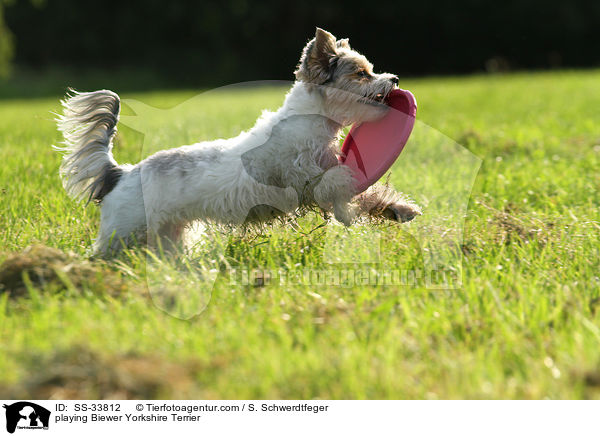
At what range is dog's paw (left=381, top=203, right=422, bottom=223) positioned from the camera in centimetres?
497

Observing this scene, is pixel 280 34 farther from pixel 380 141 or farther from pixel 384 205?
pixel 384 205

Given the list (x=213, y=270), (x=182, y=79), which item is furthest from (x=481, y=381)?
(x=182, y=79)

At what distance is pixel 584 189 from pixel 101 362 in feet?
16.7

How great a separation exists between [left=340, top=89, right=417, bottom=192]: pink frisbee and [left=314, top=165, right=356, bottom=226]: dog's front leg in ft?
0.31

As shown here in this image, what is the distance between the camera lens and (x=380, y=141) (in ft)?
16.3

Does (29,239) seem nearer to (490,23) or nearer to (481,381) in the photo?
(481,381)

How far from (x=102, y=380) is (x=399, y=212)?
9.28 feet

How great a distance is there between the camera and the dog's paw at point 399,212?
16.3ft

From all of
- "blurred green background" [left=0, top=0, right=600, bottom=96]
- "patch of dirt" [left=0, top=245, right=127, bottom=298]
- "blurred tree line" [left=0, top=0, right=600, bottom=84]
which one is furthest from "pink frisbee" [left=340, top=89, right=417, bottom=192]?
"blurred tree line" [left=0, top=0, right=600, bottom=84]

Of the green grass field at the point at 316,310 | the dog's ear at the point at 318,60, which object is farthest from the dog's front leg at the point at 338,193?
the dog's ear at the point at 318,60

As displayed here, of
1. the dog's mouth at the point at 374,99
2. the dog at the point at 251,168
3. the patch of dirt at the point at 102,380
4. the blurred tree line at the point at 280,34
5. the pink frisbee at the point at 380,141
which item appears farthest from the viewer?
the blurred tree line at the point at 280,34
